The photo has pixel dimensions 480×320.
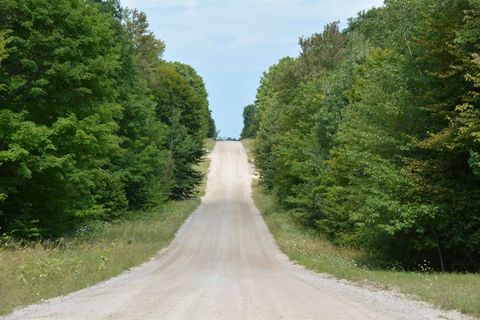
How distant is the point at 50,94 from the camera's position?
24.3 meters

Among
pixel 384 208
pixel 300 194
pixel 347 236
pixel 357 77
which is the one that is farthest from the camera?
pixel 300 194

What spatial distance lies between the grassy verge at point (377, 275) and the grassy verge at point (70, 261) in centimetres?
686

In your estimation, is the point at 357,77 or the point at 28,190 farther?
the point at 357,77

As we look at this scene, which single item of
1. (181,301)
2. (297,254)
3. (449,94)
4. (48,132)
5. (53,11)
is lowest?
(297,254)

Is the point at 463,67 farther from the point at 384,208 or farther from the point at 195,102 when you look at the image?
the point at 195,102

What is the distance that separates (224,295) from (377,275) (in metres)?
6.00

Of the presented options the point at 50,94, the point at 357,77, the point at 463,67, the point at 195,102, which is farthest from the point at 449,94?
the point at 195,102

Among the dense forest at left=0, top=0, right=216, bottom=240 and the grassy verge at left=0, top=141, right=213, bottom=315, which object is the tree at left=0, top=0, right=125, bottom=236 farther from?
the grassy verge at left=0, top=141, right=213, bottom=315

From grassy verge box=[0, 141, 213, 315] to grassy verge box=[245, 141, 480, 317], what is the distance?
6.86 meters

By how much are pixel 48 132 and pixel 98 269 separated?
6577 mm

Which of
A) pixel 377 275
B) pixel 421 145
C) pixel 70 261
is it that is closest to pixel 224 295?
pixel 377 275

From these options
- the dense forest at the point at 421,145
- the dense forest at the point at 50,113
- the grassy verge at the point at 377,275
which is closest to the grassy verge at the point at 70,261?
the dense forest at the point at 50,113

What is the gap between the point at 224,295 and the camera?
12336mm

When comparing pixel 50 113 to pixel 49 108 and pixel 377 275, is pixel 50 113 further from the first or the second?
pixel 377 275
